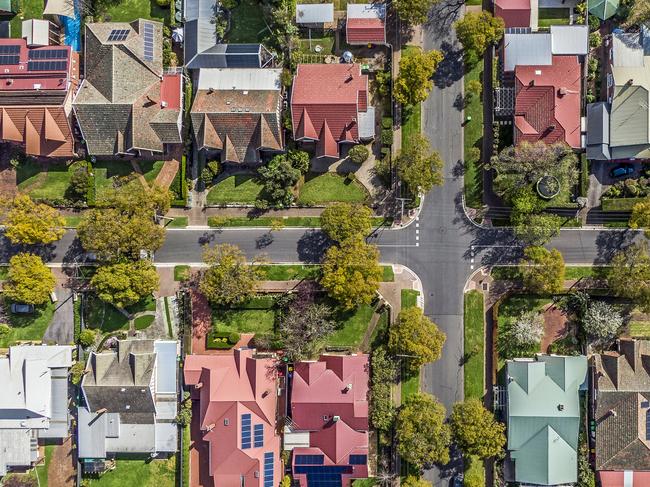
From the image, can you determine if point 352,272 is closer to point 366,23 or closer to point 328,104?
point 328,104

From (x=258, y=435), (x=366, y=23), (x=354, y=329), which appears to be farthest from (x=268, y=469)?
(x=366, y=23)

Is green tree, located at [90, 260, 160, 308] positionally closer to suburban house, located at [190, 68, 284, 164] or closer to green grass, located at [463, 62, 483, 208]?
suburban house, located at [190, 68, 284, 164]

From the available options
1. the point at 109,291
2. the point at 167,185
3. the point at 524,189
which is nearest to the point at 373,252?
the point at 524,189

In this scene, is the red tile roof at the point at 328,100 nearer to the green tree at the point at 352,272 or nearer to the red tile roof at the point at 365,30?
the red tile roof at the point at 365,30

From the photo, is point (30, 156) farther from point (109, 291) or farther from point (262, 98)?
point (262, 98)

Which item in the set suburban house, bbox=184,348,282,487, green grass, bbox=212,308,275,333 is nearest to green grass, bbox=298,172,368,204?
green grass, bbox=212,308,275,333

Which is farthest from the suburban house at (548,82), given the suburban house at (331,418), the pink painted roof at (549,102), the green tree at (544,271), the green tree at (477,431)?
the suburban house at (331,418)

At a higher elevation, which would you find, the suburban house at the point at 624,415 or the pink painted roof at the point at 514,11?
the pink painted roof at the point at 514,11
